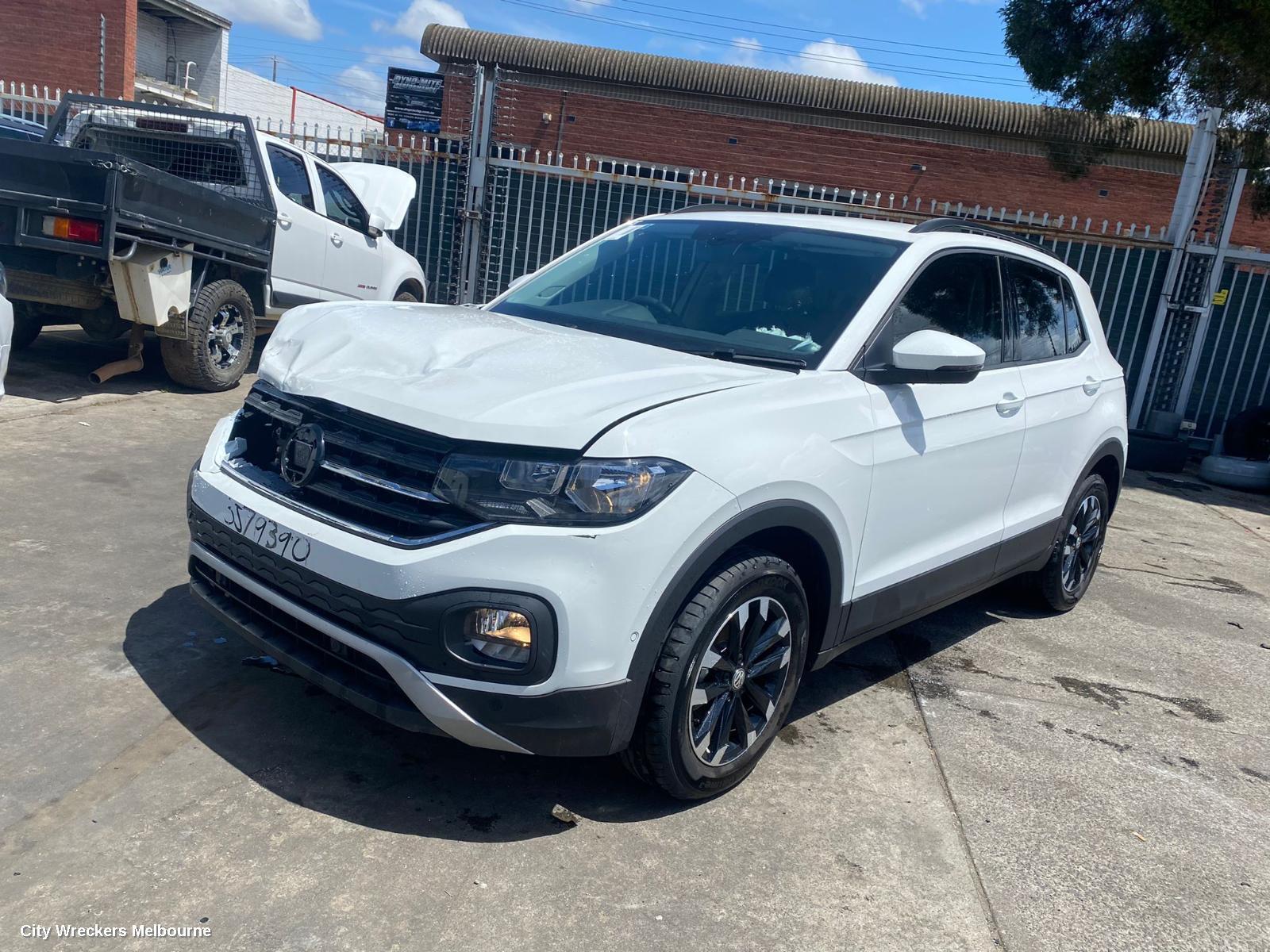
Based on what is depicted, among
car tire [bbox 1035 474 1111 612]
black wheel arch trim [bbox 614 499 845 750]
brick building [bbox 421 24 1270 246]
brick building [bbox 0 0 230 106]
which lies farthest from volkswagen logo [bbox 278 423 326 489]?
brick building [bbox 0 0 230 106]

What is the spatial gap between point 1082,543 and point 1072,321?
3.70 ft

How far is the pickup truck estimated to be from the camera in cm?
659

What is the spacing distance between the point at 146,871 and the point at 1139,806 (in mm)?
2943

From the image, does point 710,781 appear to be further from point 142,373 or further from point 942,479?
point 142,373

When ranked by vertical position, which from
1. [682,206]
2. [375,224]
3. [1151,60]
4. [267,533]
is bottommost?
[267,533]

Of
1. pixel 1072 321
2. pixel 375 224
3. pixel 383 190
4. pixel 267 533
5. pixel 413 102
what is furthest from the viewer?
pixel 413 102

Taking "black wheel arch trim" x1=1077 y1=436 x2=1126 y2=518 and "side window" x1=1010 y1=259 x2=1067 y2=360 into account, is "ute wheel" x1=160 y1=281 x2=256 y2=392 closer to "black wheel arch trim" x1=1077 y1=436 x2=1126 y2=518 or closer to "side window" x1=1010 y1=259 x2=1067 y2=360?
"side window" x1=1010 y1=259 x2=1067 y2=360

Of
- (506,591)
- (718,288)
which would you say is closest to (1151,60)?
(718,288)

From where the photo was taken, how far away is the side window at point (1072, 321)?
16.2ft

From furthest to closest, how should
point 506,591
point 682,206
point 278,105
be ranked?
point 278,105 → point 682,206 → point 506,591

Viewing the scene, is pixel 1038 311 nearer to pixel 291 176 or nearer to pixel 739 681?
pixel 739 681

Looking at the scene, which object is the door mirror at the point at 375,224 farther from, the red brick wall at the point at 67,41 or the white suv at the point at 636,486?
the red brick wall at the point at 67,41

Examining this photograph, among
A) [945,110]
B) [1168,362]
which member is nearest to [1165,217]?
[945,110]

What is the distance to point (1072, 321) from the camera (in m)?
5.01
